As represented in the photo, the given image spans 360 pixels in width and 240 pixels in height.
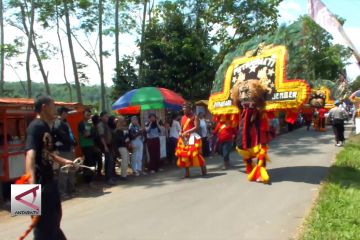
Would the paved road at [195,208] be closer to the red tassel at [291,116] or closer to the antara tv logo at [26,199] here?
the red tassel at [291,116]

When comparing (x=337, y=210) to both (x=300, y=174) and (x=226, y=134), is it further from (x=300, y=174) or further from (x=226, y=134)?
(x=226, y=134)

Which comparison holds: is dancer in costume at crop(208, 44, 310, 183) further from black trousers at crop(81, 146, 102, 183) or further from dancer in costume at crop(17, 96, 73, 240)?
dancer in costume at crop(17, 96, 73, 240)

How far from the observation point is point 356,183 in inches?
334

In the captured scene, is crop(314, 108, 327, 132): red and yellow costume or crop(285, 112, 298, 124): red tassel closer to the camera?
crop(285, 112, 298, 124): red tassel

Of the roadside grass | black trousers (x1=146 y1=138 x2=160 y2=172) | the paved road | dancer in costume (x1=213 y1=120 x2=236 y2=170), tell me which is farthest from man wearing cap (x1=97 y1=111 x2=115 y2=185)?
the roadside grass

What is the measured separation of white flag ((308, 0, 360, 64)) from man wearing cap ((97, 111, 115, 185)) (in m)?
6.54

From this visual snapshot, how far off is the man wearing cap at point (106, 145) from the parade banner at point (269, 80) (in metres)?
2.55

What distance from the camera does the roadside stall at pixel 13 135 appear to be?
873 cm

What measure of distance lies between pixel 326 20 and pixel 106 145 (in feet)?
22.8

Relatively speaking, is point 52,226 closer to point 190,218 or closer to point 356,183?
point 190,218

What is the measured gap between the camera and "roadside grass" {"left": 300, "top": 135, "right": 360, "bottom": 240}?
17.7 ft

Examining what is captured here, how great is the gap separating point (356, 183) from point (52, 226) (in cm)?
616

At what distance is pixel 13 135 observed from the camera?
991 centimetres

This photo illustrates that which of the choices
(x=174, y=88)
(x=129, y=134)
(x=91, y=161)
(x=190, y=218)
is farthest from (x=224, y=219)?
(x=174, y=88)
